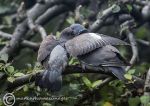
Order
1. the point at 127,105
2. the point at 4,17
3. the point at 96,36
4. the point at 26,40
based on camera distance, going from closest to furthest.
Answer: the point at 96,36
the point at 127,105
the point at 26,40
the point at 4,17

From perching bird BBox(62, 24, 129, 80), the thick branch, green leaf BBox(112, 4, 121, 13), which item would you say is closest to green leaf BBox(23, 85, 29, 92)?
the thick branch

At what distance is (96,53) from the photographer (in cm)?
216

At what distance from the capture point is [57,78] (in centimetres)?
203

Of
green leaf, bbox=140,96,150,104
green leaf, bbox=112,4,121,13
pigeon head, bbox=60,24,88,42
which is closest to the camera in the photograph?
green leaf, bbox=140,96,150,104

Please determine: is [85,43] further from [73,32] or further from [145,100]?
[145,100]

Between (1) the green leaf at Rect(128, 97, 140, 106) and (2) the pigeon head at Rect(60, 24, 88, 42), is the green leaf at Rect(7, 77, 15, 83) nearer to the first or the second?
(2) the pigeon head at Rect(60, 24, 88, 42)

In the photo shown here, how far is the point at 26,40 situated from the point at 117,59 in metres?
1.15

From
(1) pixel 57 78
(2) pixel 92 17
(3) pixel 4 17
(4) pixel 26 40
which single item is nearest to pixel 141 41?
(2) pixel 92 17

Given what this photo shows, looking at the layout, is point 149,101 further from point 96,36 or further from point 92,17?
point 92,17

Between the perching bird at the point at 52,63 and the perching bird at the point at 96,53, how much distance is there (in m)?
0.06

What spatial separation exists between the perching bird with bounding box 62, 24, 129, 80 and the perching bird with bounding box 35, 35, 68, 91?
2.2 inches

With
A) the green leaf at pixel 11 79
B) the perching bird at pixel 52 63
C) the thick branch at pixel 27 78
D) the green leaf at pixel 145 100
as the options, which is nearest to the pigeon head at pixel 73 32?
the perching bird at pixel 52 63

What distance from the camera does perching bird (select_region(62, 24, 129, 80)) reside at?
210 cm

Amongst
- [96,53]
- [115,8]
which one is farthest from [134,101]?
[115,8]
